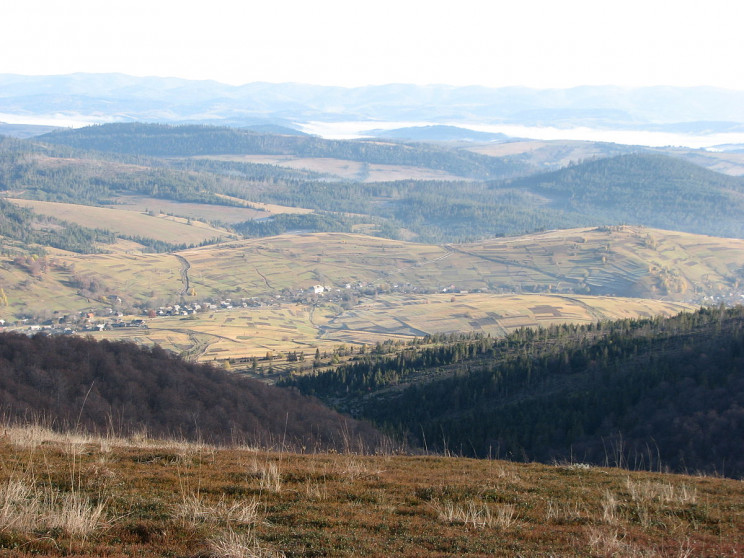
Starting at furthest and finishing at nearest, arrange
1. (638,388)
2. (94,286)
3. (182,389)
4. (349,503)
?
(94,286) → (638,388) → (182,389) → (349,503)

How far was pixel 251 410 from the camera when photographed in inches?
2142

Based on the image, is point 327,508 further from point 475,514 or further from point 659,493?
point 659,493

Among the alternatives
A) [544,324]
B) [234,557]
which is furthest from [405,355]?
[234,557]

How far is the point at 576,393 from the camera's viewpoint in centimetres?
6575

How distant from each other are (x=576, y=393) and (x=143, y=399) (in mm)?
37833

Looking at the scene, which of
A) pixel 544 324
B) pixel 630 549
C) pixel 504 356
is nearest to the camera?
pixel 630 549

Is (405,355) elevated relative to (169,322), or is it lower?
elevated

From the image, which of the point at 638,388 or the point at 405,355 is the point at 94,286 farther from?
the point at 638,388

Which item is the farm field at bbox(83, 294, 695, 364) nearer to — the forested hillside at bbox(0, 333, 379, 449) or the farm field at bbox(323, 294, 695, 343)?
the farm field at bbox(323, 294, 695, 343)

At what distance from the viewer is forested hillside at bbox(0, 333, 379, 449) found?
40.1m

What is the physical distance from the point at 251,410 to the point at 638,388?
32.0m

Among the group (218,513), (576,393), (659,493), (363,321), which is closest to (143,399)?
(218,513)

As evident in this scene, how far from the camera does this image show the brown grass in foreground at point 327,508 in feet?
41.4

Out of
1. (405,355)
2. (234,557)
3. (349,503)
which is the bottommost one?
(405,355)
